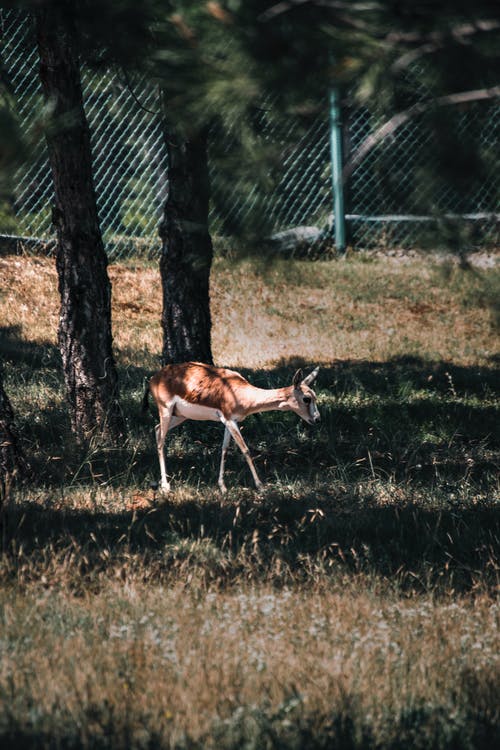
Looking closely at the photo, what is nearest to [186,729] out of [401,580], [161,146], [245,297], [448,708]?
[448,708]

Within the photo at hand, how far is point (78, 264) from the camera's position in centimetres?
877

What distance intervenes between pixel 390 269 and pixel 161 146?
14.0 feet

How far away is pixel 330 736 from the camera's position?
4215 mm

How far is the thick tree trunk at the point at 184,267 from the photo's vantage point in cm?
977

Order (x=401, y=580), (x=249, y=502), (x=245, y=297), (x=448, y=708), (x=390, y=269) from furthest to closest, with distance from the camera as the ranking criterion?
(x=390, y=269)
(x=245, y=297)
(x=249, y=502)
(x=401, y=580)
(x=448, y=708)

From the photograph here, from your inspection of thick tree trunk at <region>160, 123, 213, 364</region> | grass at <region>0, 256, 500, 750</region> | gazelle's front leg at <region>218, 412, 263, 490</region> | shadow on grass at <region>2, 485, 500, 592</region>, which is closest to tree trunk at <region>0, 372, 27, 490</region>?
grass at <region>0, 256, 500, 750</region>

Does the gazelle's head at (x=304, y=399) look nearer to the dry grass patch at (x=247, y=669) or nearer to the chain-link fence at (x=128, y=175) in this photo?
the dry grass patch at (x=247, y=669)

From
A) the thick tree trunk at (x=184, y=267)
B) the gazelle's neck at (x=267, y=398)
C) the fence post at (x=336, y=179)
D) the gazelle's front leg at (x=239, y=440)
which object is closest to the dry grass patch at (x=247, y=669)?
the gazelle's front leg at (x=239, y=440)

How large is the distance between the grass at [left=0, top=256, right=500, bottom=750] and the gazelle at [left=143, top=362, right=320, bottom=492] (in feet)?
1.66

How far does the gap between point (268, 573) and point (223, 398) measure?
2.08 meters

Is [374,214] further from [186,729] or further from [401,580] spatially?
[186,729]

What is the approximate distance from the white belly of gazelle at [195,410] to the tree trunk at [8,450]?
4.29 ft

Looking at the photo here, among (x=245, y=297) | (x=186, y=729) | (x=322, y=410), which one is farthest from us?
(x=245, y=297)

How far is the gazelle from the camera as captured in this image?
7793mm
